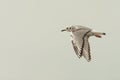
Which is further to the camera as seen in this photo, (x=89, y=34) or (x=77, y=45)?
(x=77, y=45)

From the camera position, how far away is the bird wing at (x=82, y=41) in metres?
6.20

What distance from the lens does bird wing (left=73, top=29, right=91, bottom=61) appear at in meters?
6.20

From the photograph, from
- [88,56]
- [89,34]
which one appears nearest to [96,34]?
[89,34]

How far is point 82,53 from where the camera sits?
6516 millimetres

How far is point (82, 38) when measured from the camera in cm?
638

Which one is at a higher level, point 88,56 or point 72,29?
point 72,29

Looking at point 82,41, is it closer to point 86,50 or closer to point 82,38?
point 82,38

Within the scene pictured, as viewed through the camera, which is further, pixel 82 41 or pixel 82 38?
pixel 82 41

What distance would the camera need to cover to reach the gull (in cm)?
616

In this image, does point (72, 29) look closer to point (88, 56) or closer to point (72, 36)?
point (72, 36)

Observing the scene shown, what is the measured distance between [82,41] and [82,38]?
0.13 meters

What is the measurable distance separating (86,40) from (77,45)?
1.28ft

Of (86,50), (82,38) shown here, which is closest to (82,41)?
(82,38)

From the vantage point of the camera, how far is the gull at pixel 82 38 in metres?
6.16
